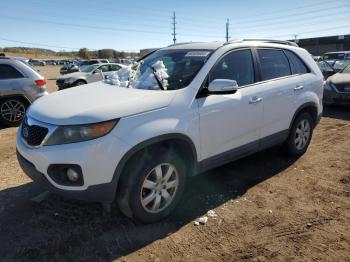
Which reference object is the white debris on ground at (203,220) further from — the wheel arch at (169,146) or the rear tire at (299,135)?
the rear tire at (299,135)

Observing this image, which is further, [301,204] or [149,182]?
[301,204]

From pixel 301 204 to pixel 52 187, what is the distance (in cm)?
273

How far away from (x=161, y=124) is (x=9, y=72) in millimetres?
6362

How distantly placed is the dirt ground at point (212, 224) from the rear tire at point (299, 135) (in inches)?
17.8

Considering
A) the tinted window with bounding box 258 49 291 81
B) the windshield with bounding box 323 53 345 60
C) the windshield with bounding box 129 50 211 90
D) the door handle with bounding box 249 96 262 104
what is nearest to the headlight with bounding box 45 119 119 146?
the windshield with bounding box 129 50 211 90

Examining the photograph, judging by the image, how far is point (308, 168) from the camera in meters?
5.07

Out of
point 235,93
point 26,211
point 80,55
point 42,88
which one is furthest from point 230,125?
point 80,55

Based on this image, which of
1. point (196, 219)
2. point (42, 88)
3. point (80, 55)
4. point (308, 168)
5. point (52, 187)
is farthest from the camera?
point (80, 55)

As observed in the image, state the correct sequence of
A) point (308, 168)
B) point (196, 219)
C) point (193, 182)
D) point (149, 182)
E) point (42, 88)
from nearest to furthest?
point (149, 182) < point (196, 219) < point (193, 182) < point (308, 168) < point (42, 88)

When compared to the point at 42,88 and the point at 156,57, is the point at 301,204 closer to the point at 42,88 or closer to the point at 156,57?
the point at 156,57

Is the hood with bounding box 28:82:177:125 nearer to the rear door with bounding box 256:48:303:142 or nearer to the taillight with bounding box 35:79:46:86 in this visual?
the rear door with bounding box 256:48:303:142

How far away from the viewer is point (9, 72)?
26.9 feet

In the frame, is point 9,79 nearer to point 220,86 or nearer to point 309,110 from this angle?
point 220,86

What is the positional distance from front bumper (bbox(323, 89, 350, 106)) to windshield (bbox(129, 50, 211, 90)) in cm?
655
